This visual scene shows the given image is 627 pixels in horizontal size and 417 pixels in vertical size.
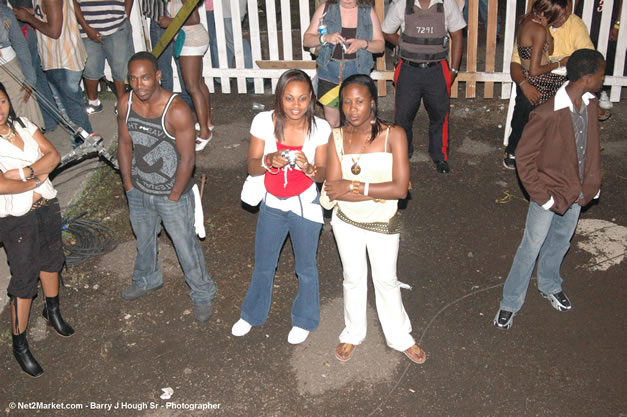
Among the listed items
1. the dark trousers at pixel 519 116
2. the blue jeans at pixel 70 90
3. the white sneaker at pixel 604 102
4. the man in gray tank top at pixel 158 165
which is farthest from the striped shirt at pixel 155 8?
the white sneaker at pixel 604 102

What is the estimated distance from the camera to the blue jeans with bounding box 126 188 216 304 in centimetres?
491

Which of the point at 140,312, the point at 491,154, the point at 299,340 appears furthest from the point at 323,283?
the point at 491,154

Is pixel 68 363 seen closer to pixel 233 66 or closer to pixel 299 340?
pixel 299 340

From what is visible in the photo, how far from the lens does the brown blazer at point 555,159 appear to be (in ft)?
14.6

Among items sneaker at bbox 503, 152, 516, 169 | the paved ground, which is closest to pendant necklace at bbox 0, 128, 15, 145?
the paved ground

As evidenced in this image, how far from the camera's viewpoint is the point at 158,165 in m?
4.77

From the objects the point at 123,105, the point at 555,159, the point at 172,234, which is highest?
the point at 123,105

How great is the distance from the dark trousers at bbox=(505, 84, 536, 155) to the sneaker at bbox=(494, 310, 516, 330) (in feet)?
8.89

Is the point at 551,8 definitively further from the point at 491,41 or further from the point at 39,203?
the point at 39,203

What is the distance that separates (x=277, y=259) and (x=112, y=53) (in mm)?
4799

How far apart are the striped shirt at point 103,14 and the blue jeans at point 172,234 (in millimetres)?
3900

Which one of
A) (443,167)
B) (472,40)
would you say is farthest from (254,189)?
(472,40)

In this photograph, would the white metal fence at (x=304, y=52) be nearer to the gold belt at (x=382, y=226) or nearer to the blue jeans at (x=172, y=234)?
the blue jeans at (x=172, y=234)

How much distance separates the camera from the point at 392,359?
4859mm
